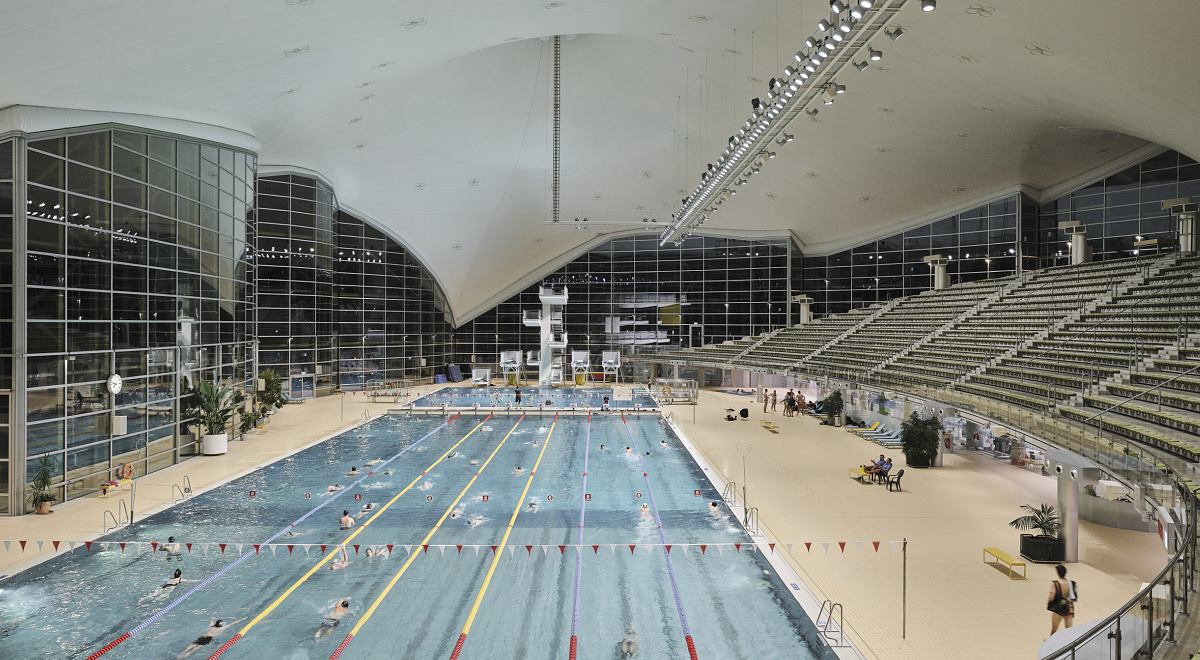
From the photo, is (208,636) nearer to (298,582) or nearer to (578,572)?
(298,582)

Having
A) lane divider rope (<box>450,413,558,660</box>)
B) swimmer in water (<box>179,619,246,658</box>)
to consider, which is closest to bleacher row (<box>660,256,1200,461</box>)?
lane divider rope (<box>450,413,558,660</box>)

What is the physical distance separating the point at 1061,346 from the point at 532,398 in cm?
2333

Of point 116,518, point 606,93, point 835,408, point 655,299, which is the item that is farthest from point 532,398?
point 116,518

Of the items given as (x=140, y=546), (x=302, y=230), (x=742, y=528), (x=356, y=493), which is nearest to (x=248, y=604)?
(x=140, y=546)

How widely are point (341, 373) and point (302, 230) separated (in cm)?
798

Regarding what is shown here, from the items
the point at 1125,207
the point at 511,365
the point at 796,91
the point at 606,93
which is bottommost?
the point at 511,365

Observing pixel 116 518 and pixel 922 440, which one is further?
pixel 922 440

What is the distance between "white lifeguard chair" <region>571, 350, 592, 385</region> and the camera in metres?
42.9

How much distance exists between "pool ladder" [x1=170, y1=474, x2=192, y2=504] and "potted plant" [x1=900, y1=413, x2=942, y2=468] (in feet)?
56.7

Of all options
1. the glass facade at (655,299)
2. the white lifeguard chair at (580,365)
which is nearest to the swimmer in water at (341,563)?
the white lifeguard chair at (580,365)

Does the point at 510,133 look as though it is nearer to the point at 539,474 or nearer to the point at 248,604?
the point at 539,474

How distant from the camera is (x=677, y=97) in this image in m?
23.4

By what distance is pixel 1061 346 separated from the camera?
17.5 m

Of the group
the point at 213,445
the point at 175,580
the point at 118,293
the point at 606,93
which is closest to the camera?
the point at 175,580
